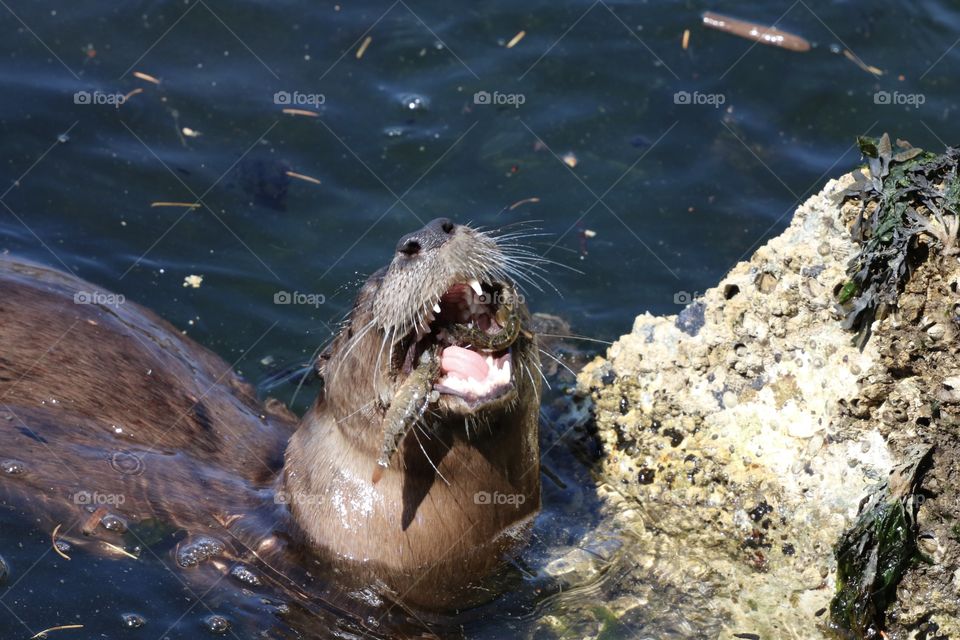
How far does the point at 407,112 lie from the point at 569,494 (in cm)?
338

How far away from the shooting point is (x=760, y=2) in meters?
8.59

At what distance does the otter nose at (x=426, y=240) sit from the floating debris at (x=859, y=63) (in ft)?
15.3

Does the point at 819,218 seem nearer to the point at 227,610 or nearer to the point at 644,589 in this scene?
the point at 644,589

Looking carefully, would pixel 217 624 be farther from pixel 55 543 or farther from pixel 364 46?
pixel 364 46

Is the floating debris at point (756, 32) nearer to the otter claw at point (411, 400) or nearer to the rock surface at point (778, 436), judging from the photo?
the rock surface at point (778, 436)

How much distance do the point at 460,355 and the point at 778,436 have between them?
1297 mm

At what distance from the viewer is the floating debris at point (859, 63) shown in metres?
8.22

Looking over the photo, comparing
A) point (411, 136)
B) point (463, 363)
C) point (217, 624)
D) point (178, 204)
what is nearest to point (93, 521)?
point (217, 624)

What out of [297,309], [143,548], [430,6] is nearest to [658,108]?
[430,6]

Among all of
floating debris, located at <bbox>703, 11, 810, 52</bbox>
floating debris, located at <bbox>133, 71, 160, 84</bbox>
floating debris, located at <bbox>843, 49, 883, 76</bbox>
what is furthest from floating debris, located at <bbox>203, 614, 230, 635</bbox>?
floating debris, located at <bbox>843, 49, 883, 76</bbox>

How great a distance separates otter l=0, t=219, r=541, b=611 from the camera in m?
4.61

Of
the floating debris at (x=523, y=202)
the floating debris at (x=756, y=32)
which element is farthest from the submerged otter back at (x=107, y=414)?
the floating debris at (x=756, y=32)

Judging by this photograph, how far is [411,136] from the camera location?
798cm

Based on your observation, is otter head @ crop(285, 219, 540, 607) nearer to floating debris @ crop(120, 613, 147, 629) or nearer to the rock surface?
the rock surface
